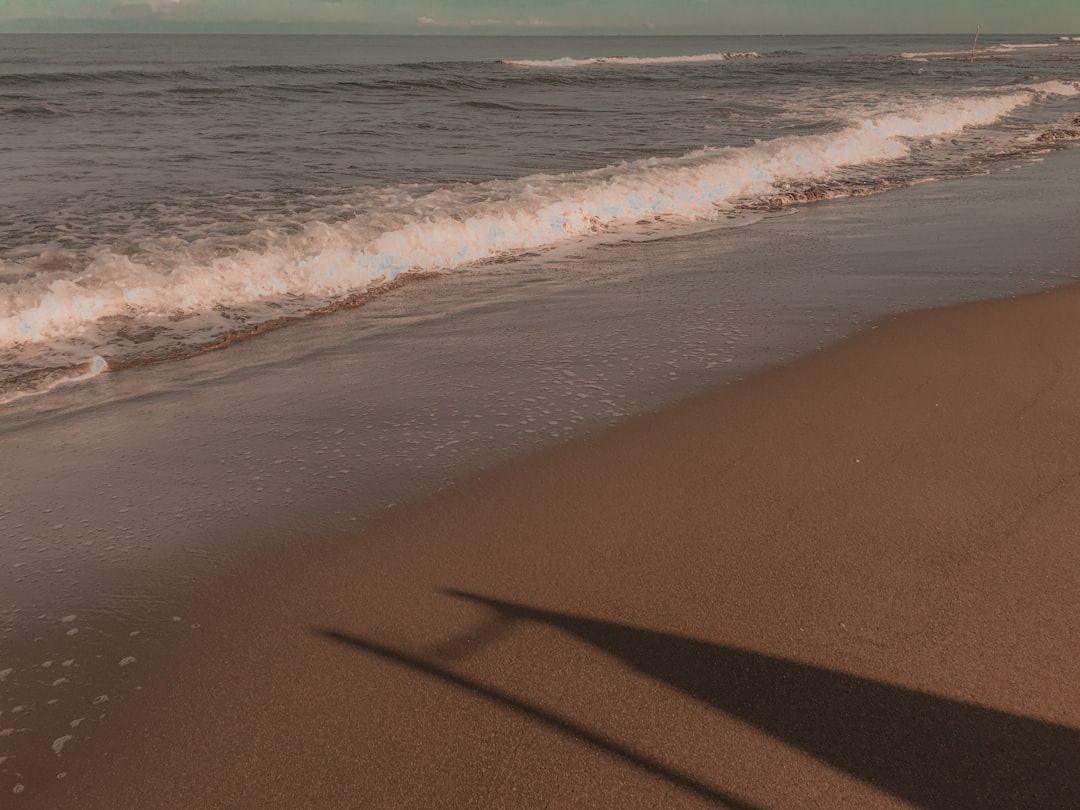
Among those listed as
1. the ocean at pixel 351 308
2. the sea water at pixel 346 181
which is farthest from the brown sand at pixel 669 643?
the sea water at pixel 346 181

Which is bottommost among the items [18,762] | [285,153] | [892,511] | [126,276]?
[18,762]

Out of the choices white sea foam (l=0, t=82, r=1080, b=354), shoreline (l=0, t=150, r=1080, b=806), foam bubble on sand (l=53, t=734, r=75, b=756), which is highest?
white sea foam (l=0, t=82, r=1080, b=354)

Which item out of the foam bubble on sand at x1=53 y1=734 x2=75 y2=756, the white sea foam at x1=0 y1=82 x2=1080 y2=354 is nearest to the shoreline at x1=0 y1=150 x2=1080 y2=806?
the foam bubble on sand at x1=53 y1=734 x2=75 y2=756

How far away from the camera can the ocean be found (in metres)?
A: 3.17

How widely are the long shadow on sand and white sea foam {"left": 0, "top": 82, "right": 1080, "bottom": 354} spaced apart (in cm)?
402

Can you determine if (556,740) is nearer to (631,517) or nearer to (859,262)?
(631,517)

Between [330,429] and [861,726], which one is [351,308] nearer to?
[330,429]

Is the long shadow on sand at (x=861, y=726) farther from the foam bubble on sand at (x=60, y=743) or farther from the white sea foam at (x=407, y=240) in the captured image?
the white sea foam at (x=407, y=240)

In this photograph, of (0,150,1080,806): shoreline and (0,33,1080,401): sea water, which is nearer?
(0,150,1080,806): shoreline

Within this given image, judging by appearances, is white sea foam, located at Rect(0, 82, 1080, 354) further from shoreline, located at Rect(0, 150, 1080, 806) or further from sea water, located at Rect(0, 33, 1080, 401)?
shoreline, located at Rect(0, 150, 1080, 806)

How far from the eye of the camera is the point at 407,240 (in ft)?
25.8

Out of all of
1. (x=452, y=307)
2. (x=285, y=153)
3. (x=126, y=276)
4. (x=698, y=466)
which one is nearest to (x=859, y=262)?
(x=452, y=307)

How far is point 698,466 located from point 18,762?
101 inches

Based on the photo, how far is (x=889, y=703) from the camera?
2.34 m
